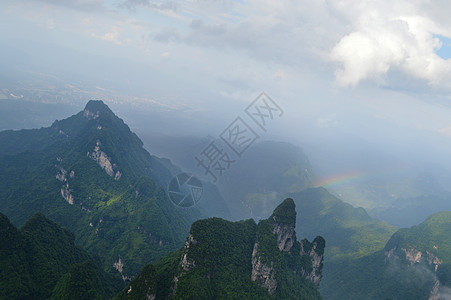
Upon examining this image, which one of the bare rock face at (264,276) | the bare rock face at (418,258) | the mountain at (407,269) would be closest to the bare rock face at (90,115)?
the bare rock face at (264,276)

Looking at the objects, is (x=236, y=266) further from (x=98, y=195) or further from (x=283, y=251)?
(x=98, y=195)

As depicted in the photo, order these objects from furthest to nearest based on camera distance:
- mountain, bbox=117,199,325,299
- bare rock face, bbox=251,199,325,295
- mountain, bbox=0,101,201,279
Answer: mountain, bbox=0,101,201,279 → bare rock face, bbox=251,199,325,295 → mountain, bbox=117,199,325,299

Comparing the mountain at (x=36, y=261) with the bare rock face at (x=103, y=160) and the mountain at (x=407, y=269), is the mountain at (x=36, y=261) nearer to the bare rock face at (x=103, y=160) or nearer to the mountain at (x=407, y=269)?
the bare rock face at (x=103, y=160)

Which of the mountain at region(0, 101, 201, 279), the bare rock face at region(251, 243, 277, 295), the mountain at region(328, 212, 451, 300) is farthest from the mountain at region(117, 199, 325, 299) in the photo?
the mountain at region(328, 212, 451, 300)

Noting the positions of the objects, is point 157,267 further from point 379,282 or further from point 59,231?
point 379,282

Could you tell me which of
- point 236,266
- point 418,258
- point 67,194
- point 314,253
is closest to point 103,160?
point 67,194

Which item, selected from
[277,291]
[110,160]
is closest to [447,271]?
[277,291]

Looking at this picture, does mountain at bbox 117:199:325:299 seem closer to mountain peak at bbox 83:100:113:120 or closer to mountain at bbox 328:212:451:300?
mountain at bbox 328:212:451:300
